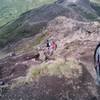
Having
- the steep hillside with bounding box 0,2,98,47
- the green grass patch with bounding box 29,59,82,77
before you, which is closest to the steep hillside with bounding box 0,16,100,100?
the green grass patch with bounding box 29,59,82,77

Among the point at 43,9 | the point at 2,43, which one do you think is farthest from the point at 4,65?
the point at 43,9

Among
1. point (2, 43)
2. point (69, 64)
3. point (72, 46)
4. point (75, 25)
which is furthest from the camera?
point (2, 43)

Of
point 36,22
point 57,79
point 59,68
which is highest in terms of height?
point 59,68

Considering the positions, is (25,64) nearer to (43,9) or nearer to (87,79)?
Result: (87,79)

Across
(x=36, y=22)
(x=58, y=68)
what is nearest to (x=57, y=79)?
(x=58, y=68)

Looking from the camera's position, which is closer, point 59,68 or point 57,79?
point 57,79

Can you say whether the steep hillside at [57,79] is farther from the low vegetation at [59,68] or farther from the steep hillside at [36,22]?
the steep hillside at [36,22]

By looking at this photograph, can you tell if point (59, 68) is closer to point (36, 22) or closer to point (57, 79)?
point (57, 79)

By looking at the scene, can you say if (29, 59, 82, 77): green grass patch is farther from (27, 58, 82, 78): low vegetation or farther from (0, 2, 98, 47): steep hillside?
(0, 2, 98, 47): steep hillside

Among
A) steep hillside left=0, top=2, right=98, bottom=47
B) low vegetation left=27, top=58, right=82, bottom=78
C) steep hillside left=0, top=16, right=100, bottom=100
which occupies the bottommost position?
steep hillside left=0, top=2, right=98, bottom=47

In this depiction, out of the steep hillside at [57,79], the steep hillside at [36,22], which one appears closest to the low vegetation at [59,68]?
the steep hillside at [57,79]

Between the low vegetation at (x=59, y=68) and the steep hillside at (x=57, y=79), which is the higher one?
the low vegetation at (x=59, y=68)

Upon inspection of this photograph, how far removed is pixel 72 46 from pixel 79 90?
31.0ft

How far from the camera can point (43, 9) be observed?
93.7 metres
